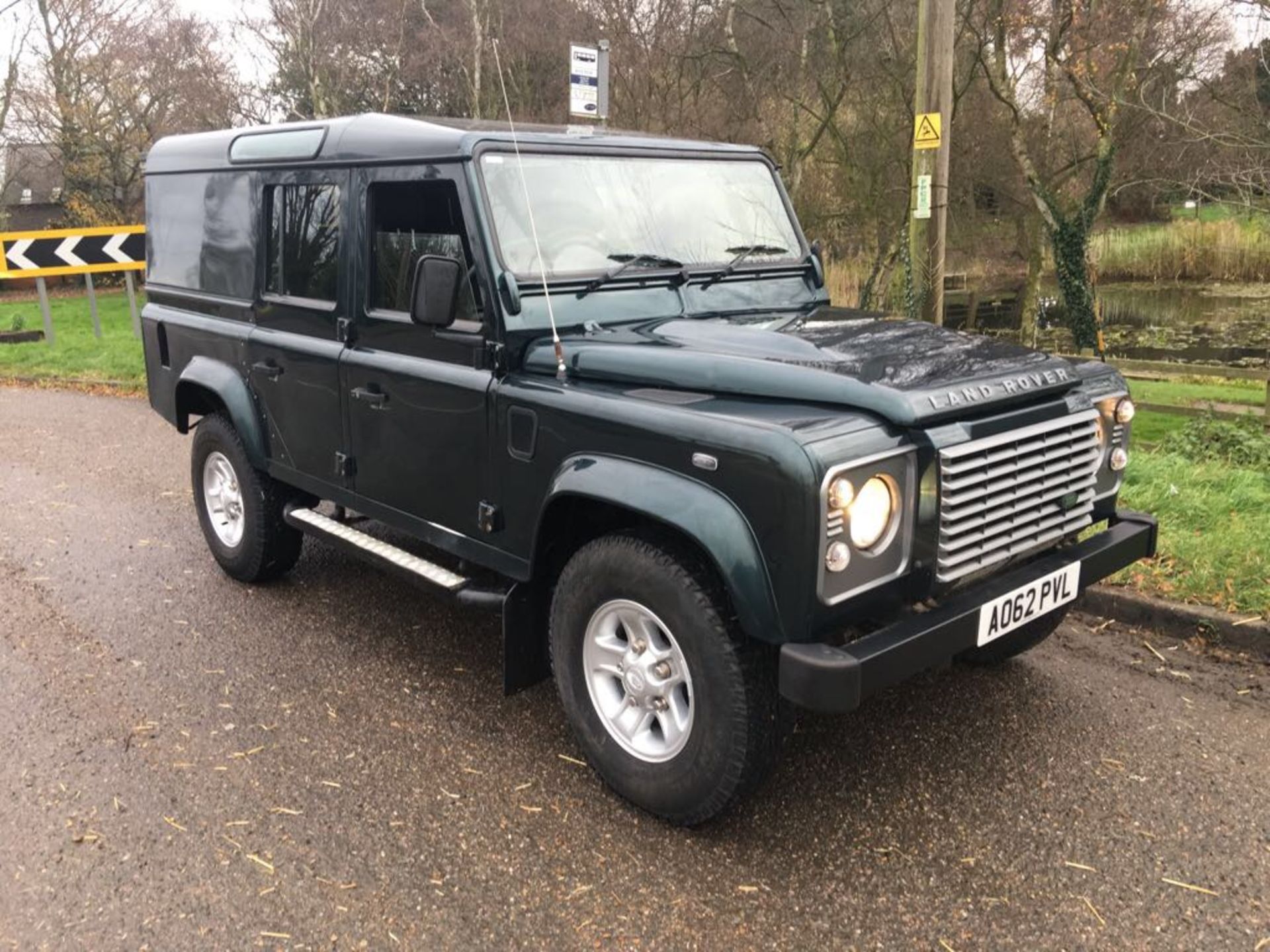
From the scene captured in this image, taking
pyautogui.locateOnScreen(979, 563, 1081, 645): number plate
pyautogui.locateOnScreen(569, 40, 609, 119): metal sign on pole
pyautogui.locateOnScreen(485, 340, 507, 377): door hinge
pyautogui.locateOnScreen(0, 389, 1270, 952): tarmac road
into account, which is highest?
pyautogui.locateOnScreen(569, 40, 609, 119): metal sign on pole

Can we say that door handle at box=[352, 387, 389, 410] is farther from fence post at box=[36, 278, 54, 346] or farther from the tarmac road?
fence post at box=[36, 278, 54, 346]

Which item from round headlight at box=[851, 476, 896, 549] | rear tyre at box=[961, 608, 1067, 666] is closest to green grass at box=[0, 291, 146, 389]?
rear tyre at box=[961, 608, 1067, 666]

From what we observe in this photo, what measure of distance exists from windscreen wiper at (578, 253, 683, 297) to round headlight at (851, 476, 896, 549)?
4.68ft

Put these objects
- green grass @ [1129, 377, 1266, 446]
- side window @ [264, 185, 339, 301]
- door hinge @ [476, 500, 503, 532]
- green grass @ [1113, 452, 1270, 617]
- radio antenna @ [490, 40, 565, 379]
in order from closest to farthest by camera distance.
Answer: radio antenna @ [490, 40, 565, 379], door hinge @ [476, 500, 503, 532], side window @ [264, 185, 339, 301], green grass @ [1113, 452, 1270, 617], green grass @ [1129, 377, 1266, 446]

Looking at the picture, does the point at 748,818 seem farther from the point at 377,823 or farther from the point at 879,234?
the point at 879,234

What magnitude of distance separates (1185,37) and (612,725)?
11998mm

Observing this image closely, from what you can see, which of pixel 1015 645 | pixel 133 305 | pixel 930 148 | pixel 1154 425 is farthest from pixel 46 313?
pixel 1015 645

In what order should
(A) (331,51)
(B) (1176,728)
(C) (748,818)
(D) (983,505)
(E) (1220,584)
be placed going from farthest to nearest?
(A) (331,51), (E) (1220,584), (B) (1176,728), (C) (748,818), (D) (983,505)

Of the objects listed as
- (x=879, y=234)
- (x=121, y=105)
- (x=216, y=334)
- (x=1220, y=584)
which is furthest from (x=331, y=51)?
(x=1220, y=584)

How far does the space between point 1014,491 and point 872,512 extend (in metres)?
0.59

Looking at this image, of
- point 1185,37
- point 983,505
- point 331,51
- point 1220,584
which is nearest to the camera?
point 983,505

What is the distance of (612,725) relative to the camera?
10.8ft

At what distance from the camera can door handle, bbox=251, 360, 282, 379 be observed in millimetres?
4660

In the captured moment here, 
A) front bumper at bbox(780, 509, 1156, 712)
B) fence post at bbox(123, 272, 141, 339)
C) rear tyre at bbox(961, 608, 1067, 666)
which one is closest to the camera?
front bumper at bbox(780, 509, 1156, 712)
